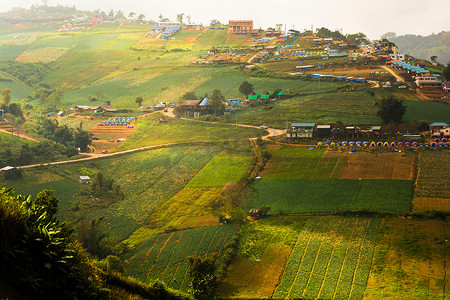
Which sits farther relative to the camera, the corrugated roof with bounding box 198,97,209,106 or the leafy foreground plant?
the corrugated roof with bounding box 198,97,209,106

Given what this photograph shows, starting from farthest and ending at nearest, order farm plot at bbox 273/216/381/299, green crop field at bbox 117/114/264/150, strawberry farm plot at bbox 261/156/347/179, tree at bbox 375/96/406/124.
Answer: green crop field at bbox 117/114/264/150, tree at bbox 375/96/406/124, strawberry farm plot at bbox 261/156/347/179, farm plot at bbox 273/216/381/299

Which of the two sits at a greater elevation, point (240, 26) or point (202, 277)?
point (240, 26)

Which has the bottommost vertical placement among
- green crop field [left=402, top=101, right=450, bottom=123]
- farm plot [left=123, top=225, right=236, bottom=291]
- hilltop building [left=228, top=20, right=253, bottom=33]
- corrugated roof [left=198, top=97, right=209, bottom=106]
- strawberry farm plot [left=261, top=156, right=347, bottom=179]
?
farm plot [left=123, top=225, right=236, bottom=291]

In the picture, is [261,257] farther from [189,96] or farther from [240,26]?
[240,26]

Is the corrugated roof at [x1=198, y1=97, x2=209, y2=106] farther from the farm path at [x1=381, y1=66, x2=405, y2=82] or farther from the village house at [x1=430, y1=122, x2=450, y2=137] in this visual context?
the village house at [x1=430, y1=122, x2=450, y2=137]

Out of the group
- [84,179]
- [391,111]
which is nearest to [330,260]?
[391,111]

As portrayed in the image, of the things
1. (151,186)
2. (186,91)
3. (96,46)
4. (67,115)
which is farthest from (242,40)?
(151,186)

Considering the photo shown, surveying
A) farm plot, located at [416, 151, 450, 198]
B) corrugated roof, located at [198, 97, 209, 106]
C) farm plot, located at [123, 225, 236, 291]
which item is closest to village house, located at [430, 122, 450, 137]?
farm plot, located at [416, 151, 450, 198]
